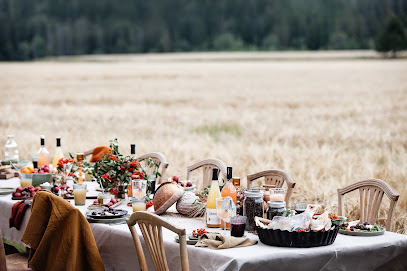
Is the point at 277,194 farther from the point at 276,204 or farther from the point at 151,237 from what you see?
the point at 151,237

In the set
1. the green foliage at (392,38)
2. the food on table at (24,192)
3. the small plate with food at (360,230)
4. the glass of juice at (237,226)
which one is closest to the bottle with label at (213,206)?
the glass of juice at (237,226)

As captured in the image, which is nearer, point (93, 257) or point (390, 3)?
point (93, 257)

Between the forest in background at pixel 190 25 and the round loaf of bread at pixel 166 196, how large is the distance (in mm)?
71477

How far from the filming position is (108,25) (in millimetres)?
84875

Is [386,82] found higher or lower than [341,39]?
lower

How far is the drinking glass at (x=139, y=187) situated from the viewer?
180 inches

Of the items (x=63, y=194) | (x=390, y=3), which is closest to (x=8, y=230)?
(x=63, y=194)

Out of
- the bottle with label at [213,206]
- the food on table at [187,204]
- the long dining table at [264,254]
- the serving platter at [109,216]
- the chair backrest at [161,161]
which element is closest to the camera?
the long dining table at [264,254]

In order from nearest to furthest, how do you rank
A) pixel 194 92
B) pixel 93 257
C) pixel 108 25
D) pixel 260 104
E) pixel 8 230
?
pixel 93 257
pixel 8 230
pixel 260 104
pixel 194 92
pixel 108 25

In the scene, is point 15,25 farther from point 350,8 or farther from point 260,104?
point 260,104

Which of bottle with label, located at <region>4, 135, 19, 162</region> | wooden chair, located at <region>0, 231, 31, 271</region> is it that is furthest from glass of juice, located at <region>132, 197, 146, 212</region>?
bottle with label, located at <region>4, 135, 19, 162</region>

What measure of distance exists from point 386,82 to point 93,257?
995 inches

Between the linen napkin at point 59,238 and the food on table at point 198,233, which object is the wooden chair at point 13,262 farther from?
the food on table at point 198,233

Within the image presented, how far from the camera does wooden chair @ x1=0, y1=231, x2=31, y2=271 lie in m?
3.89
